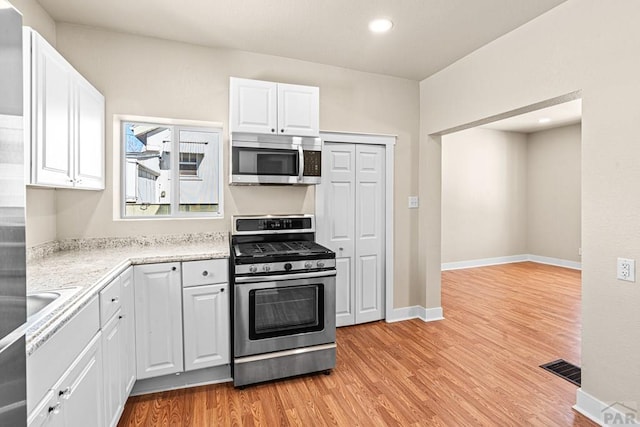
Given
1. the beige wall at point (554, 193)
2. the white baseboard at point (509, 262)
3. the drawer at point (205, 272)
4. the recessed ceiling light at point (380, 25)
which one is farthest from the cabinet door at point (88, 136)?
the beige wall at point (554, 193)

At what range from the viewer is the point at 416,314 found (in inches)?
153

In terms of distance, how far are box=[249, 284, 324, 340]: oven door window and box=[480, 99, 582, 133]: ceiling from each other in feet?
13.8

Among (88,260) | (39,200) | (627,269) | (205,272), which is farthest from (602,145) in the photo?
(39,200)

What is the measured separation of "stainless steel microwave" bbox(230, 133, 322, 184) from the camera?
107 inches

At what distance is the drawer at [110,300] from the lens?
1.69 m

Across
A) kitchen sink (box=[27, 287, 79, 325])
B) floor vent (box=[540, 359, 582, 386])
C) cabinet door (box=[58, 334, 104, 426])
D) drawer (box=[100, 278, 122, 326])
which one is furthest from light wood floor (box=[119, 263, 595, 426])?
kitchen sink (box=[27, 287, 79, 325])

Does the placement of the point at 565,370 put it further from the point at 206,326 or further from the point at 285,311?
the point at 206,326

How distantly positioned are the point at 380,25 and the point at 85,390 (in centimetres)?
295

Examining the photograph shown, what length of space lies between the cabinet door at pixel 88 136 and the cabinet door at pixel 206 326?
1.05m

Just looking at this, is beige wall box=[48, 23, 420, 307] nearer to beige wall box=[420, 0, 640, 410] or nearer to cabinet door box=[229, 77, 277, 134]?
cabinet door box=[229, 77, 277, 134]

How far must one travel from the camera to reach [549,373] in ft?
8.59

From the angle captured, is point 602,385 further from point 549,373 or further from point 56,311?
point 56,311

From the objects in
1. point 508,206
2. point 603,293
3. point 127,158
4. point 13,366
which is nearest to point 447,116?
point 603,293

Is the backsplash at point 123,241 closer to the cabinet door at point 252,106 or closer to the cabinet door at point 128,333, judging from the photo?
the cabinet door at point 128,333
